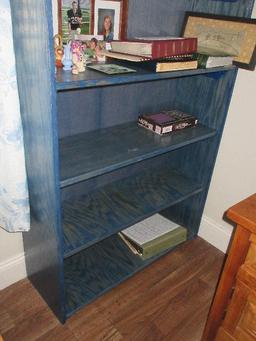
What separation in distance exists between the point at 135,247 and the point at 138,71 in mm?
961

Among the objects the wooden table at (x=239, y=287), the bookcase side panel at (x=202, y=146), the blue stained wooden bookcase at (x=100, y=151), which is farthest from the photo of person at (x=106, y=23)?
the wooden table at (x=239, y=287)

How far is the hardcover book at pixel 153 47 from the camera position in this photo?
114 cm

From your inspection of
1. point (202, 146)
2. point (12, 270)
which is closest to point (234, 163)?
point (202, 146)

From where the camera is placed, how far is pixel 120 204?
1553 mm

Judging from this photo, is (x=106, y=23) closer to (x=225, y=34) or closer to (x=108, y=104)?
(x=108, y=104)

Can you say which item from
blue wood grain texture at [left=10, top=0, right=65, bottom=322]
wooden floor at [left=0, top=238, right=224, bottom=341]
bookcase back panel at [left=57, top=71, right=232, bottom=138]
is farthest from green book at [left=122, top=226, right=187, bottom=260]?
bookcase back panel at [left=57, top=71, right=232, bottom=138]

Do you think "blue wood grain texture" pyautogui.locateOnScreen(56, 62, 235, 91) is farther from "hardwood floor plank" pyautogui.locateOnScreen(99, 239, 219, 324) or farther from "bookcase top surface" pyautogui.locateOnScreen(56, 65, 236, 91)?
"hardwood floor plank" pyautogui.locateOnScreen(99, 239, 219, 324)

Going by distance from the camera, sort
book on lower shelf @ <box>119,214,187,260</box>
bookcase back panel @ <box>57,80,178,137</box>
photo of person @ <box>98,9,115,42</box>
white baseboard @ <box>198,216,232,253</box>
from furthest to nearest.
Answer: white baseboard @ <box>198,216,232,253</box>
book on lower shelf @ <box>119,214,187,260</box>
bookcase back panel @ <box>57,80,178,137</box>
photo of person @ <box>98,9,115,42</box>

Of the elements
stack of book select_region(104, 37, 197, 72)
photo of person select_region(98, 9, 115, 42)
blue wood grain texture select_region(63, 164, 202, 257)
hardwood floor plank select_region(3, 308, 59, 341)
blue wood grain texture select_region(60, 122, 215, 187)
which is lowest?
hardwood floor plank select_region(3, 308, 59, 341)

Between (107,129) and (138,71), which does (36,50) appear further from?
(107,129)

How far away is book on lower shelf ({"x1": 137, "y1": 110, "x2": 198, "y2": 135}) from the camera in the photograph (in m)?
1.51

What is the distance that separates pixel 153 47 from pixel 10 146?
619 millimetres

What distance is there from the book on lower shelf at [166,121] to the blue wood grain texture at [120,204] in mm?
347

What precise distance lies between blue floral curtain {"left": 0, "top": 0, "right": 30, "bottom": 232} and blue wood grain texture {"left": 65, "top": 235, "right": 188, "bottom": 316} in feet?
1.43
